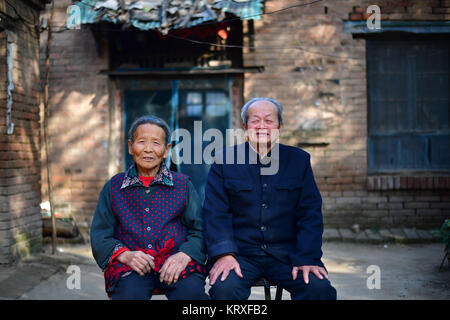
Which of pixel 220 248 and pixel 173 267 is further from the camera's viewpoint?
pixel 220 248

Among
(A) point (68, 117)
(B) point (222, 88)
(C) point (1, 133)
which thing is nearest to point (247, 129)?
(C) point (1, 133)

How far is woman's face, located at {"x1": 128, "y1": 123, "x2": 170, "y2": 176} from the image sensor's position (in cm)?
246

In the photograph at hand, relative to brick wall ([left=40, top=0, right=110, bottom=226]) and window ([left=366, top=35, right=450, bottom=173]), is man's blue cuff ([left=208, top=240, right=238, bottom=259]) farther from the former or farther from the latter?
window ([left=366, top=35, right=450, bottom=173])

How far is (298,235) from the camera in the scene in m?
2.46

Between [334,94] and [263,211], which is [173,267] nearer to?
[263,211]

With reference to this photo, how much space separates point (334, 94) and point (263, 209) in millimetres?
4367

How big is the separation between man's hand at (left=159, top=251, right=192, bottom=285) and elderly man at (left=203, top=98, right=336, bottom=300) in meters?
0.16

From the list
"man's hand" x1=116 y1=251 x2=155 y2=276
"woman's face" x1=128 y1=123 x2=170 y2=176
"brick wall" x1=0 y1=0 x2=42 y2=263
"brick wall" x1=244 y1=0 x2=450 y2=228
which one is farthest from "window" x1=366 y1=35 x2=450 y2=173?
"man's hand" x1=116 y1=251 x2=155 y2=276

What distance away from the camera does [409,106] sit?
667 centimetres

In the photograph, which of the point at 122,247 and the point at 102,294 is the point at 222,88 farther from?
the point at 122,247

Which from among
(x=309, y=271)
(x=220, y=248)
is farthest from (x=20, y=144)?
(x=309, y=271)

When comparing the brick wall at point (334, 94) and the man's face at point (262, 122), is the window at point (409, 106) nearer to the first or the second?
the brick wall at point (334, 94)

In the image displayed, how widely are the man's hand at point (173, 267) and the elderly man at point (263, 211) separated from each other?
0.54 feet

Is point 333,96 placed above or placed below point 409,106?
above
